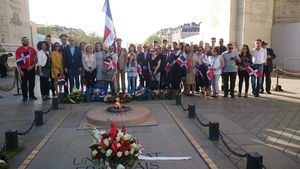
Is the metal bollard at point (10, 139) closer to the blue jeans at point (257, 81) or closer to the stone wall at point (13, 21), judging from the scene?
the blue jeans at point (257, 81)

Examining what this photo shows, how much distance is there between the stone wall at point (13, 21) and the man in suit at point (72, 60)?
9530 millimetres

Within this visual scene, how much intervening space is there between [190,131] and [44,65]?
6055mm

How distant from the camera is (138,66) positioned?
10.9m

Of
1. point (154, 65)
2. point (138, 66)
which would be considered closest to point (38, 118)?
point (138, 66)

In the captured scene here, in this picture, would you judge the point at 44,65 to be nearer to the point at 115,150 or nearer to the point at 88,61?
the point at 88,61

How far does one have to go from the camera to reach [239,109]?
8.65 m

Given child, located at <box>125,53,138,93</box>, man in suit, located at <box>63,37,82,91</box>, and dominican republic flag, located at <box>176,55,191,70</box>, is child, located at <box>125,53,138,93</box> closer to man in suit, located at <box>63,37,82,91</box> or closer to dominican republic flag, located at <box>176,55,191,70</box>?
dominican republic flag, located at <box>176,55,191,70</box>

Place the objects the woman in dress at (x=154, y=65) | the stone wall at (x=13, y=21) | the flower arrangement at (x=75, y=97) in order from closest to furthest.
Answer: the flower arrangement at (x=75, y=97) → the woman in dress at (x=154, y=65) → the stone wall at (x=13, y=21)

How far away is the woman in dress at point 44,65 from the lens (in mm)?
10062

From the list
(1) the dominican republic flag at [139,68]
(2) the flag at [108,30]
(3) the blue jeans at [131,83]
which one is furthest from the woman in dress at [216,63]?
(2) the flag at [108,30]

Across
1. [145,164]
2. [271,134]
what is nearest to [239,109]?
[271,134]

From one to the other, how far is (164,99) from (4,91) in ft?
24.0

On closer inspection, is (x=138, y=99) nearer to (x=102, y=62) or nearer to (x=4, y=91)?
(x=102, y=62)

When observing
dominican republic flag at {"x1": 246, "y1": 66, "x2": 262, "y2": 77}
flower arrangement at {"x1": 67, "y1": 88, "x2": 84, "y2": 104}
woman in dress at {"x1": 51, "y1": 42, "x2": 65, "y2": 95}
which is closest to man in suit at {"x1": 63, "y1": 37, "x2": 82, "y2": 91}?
woman in dress at {"x1": 51, "y1": 42, "x2": 65, "y2": 95}
